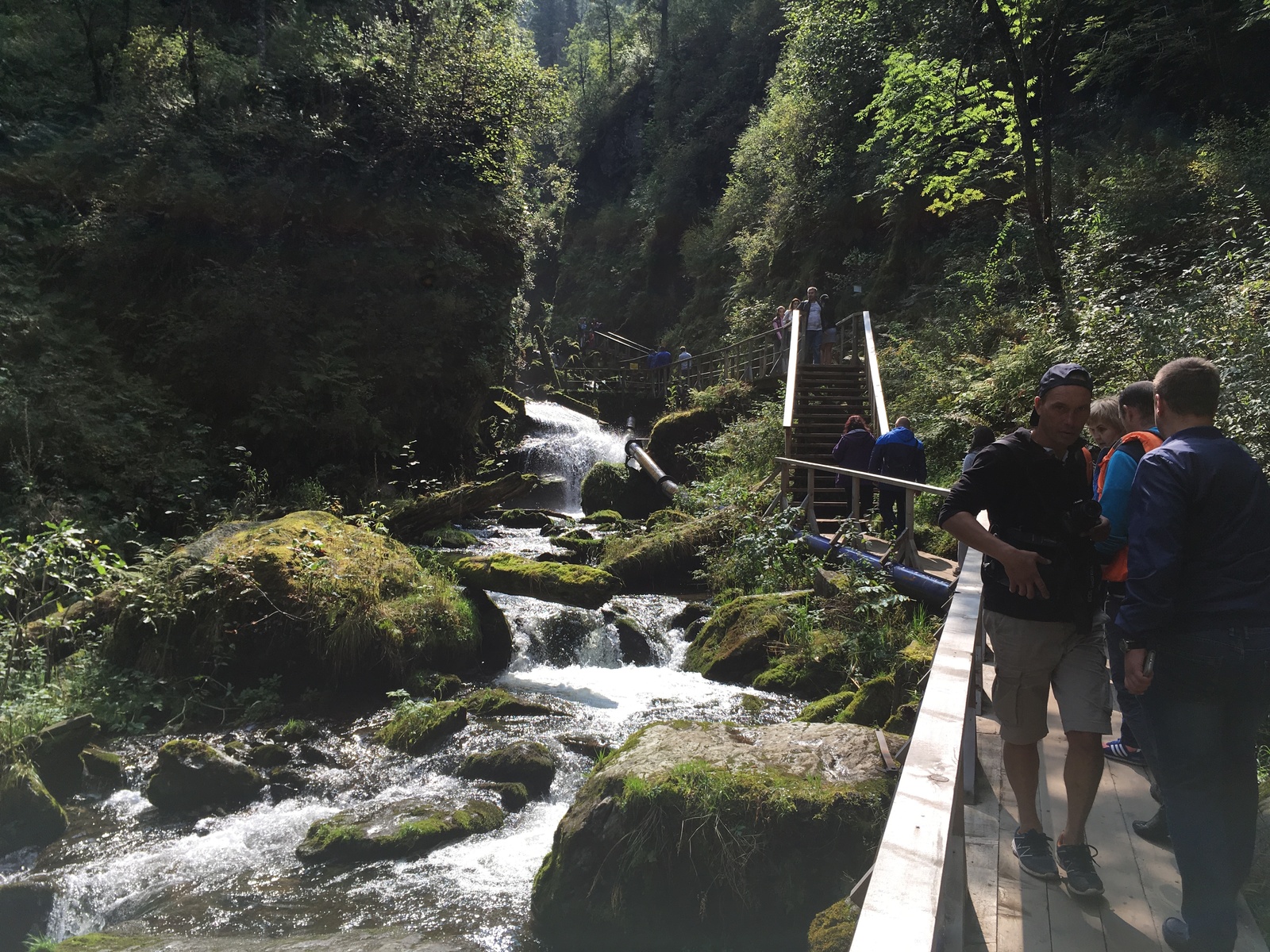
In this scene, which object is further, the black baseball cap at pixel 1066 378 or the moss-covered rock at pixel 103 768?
the moss-covered rock at pixel 103 768

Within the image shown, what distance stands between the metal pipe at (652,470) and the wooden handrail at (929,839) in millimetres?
12050

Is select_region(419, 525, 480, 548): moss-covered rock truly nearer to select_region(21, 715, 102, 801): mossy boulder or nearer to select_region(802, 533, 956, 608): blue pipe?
select_region(21, 715, 102, 801): mossy boulder

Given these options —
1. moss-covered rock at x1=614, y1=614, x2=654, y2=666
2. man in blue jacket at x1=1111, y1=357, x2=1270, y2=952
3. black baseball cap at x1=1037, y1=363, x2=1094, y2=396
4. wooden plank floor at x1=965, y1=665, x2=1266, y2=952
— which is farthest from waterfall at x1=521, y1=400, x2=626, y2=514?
man in blue jacket at x1=1111, y1=357, x2=1270, y2=952

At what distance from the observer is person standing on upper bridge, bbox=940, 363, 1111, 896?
9.30 feet

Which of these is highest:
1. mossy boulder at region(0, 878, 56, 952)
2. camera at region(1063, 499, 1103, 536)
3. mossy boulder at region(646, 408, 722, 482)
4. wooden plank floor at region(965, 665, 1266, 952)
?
mossy boulder at region(646, 408, 722, 482)

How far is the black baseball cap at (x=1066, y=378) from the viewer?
288 centimetres

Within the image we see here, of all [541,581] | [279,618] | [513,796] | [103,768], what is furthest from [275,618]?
[513,796]

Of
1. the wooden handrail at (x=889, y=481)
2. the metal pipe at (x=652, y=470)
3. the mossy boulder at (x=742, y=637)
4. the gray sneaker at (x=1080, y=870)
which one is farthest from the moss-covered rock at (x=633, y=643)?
the gray sneaker at (x=1080, y=870)

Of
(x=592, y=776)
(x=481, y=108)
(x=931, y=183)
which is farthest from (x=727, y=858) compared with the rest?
(x=481, y=108)

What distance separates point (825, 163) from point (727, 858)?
952 inches

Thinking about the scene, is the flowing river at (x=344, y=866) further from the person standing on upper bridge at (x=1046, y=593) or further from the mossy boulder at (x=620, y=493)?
the mossy boulder at (x=620, y=493)

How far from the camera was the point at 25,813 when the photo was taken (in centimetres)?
552

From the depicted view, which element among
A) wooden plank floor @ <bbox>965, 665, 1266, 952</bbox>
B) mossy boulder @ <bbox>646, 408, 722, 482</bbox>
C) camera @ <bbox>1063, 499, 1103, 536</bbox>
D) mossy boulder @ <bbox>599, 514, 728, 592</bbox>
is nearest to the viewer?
wooden plank floor @ <bbox>965, 665, 1266, 952</bbox>

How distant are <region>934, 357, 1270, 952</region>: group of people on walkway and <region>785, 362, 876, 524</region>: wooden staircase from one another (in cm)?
853
